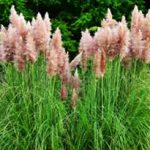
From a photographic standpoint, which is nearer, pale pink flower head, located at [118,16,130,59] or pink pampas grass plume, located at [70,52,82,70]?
pale pink flower head, located at [118,16,130,59]

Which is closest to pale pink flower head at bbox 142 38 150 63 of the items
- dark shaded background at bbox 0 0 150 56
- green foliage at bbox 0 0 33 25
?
dark shaded background at bbox 0 0 150 56

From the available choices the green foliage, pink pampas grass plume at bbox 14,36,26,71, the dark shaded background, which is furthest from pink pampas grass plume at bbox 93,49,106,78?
the green foliage

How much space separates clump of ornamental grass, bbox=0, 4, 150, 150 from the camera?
18.5 ft

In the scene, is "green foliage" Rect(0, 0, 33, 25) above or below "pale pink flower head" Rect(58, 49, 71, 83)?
above

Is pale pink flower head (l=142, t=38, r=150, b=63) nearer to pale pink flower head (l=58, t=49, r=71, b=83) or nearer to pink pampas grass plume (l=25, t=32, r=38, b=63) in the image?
pale pink flower head (l=58, t=49, r=71, b=83)

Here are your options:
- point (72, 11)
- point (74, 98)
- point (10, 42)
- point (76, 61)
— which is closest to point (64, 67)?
point (76, 61)

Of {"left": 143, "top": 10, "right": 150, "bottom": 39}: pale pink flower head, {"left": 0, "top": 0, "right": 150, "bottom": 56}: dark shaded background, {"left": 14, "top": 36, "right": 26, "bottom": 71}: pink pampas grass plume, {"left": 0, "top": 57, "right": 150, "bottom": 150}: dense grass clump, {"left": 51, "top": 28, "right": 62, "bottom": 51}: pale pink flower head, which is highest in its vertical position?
{"left": 0, "top": 0, "right": 150, "bottom": 56}: dark shaded background

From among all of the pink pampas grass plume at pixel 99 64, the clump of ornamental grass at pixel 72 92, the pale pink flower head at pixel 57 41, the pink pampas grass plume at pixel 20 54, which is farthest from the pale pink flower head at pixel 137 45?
the pink pampas grass plume at pixel 20 54

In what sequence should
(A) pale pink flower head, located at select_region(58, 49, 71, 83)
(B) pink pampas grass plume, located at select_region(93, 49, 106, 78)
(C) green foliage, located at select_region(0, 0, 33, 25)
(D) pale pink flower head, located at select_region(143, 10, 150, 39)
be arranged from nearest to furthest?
(B) pink pampas grass plume, located at select_region(93, 49, 106, 78), (A) pale pink flower head, located at select_region(58, 49, 71, 83), (D) pale pink flower head, located at select_region(143, 10, 150, 39), (C) green foliage, located at select_region(0, 0, 33, 25)

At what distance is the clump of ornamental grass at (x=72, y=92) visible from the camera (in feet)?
18.5

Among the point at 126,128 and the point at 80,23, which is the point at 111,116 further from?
the point at 80,23

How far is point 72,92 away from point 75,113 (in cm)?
28

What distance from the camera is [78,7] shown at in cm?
859

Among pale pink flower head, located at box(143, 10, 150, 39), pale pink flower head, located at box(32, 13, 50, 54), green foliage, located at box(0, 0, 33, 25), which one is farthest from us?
green foliage, located at box(0, 0, 33, 25)
